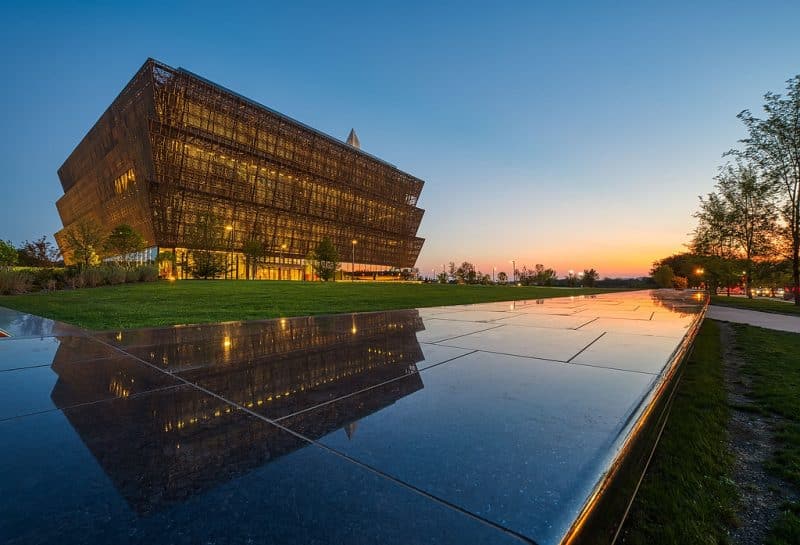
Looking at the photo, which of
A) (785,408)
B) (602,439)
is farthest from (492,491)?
(785,408)

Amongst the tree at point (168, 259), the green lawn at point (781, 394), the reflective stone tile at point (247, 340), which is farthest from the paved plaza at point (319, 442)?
the tree at point (168, 259)

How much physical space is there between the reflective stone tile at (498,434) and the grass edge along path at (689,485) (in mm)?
408

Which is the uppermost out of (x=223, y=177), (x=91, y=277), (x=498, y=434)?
(x=223, y=177)

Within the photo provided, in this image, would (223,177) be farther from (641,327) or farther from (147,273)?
(641,327)

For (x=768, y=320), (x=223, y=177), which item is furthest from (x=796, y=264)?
(x=223, y=177)

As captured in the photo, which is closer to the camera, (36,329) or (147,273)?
(36,329)

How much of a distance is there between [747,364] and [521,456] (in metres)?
7.03

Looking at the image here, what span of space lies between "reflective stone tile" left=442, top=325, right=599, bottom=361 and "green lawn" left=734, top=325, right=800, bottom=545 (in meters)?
1.89

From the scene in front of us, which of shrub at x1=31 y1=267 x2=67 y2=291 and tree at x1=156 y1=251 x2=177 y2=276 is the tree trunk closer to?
shrub at x1=31 y1=267 x2=67 y2=291

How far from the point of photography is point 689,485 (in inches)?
90.5

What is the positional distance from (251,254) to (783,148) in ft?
179

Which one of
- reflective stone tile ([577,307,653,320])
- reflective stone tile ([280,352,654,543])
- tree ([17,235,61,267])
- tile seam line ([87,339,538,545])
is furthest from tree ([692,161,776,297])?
tree ([17,235,61,267])

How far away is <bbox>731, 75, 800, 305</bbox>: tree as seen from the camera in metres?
23.1

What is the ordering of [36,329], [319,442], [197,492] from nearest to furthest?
[197,492], [319,442], [36,329]
